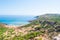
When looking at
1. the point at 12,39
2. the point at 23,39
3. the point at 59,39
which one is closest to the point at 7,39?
the point at 12,39

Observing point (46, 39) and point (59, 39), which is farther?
point (46, 39)

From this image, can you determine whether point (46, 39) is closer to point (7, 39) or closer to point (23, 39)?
point (23, 39)

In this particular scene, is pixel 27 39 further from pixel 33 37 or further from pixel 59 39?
pixel 59 39

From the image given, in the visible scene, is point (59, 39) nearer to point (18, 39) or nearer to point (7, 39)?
point (18, 39)

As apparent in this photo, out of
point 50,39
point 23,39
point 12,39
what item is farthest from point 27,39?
point 50,39

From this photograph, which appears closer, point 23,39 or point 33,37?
point 23,39

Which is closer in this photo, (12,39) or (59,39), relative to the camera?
(59,39)

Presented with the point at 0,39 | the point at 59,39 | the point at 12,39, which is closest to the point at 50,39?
the point at 59,39
